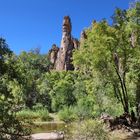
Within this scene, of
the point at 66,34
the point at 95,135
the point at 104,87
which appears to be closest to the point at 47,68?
the point at 66,34

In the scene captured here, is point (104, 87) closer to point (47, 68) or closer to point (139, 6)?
point (139, 6)

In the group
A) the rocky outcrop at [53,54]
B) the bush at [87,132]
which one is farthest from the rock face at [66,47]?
the bush at [87,132]

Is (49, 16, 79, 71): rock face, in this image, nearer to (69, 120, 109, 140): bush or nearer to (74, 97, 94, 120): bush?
(74, 97, 94, 120): bush

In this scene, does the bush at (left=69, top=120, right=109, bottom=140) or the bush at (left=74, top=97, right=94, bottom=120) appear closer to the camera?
the bush at (left=69, top=120, right=109, bottom=140)

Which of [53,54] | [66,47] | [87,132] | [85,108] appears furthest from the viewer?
[53,54]

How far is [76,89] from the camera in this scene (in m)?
57.1

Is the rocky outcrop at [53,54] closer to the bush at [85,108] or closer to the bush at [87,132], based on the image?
the bush at [85,108]

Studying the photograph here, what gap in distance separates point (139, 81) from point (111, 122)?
4.05 metres

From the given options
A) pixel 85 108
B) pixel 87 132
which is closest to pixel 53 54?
pixel 85 108

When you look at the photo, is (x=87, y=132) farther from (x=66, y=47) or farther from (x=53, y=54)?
(x=53, y=54)

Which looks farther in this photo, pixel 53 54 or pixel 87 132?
pixel 53 54

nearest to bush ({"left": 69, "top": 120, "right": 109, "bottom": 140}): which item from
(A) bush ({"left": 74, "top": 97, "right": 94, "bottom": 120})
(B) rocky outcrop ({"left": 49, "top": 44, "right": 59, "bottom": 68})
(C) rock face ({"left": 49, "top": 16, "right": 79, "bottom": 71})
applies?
(A) bush ({"left": 74, "top": 97, "right": 94, "bottom": 120})

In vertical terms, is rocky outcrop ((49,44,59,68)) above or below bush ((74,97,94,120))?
above

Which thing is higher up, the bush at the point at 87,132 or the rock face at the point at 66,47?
the rock face at the point at 66,47
